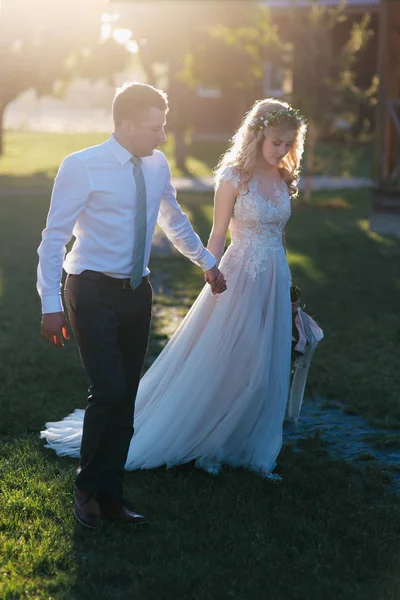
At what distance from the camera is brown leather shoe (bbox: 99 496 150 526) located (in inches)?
187

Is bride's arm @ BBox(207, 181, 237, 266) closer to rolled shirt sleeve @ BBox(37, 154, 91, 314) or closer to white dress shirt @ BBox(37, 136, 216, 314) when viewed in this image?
white dress shirt @ BBox(37, 136, 216, 314)

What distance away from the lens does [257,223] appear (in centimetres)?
561

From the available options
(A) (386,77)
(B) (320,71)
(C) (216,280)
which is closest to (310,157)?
(B) (320,71)

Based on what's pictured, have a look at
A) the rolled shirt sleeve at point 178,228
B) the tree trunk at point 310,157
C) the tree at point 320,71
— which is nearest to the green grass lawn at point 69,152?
the tree trunk at point 310,157

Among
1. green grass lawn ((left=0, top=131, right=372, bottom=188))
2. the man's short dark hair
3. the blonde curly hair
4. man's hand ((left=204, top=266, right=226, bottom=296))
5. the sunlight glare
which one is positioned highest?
the man's short dark hair

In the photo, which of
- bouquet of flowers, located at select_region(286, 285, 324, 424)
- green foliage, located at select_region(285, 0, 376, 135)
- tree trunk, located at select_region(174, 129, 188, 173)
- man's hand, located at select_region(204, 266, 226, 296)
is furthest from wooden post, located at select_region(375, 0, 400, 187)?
tree trunk, located at select_region(174, 129, 188, 173)

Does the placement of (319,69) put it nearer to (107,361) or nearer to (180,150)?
(180,150)

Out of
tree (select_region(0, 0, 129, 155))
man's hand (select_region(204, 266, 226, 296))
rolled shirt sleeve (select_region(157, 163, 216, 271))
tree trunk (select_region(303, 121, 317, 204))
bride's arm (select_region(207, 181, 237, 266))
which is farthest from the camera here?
tree (select_region(0, 0, 129, 155))

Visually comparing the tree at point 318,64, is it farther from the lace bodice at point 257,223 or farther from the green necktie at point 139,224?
the green necktie at point 139,224

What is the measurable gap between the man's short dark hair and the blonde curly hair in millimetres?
1080

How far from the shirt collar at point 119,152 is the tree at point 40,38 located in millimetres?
21510

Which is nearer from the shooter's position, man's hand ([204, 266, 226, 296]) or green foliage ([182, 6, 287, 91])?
man's hand ([204, 266, 226, 296])

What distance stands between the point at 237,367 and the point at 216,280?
0.63m

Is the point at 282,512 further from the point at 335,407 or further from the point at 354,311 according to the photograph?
the point at 354,311
